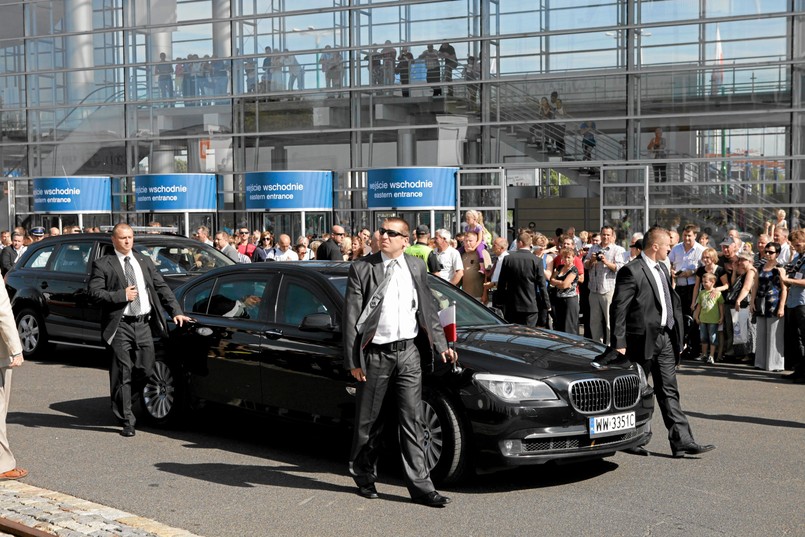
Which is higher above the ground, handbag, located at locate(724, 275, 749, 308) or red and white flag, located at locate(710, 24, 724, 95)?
red and white flag, located at locate(710, 24, 724, 95)

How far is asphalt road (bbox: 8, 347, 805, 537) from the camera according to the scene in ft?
21.5

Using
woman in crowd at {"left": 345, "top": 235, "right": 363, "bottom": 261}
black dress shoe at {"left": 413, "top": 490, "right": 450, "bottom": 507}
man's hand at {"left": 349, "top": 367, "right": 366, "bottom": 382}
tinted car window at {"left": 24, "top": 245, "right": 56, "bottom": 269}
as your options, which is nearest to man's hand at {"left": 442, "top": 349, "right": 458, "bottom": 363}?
man's hand at {"left": 349, "top": 367, "right": 366, "bottom": 382}

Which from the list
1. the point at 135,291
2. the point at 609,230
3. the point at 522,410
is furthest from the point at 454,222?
the point at 522,410

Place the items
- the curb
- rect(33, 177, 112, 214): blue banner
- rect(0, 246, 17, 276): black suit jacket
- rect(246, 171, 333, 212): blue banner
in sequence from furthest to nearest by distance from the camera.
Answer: rect(33, 177, 112, 214): blue banner
rect(246, 171, 333, 212): blue banner
rect(0, 246, 17, 276): black suit jacket
the curb

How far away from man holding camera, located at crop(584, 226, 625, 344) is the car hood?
669 centimetres

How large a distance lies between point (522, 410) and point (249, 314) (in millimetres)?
2884

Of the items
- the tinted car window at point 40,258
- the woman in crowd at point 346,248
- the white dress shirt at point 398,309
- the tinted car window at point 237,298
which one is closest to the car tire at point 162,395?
the tinted car window at point 237,298

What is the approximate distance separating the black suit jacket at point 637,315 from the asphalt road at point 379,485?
88 cm

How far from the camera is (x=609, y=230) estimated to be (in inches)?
602

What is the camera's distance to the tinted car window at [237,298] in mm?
9109

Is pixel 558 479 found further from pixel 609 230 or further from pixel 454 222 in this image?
pixel 454 222

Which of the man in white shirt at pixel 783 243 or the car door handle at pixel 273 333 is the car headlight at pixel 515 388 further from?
the man in white shirt at pixel 783 243

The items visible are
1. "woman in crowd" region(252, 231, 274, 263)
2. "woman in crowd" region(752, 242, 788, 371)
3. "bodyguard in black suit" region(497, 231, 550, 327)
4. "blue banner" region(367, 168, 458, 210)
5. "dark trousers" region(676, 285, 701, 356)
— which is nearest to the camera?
"bodyguard in black suit" region(497, 231, 550, 327)

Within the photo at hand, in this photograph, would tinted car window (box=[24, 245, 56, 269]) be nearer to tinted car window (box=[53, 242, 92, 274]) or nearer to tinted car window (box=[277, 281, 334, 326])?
tinted car window (box=[53, 242, 92, 274])
